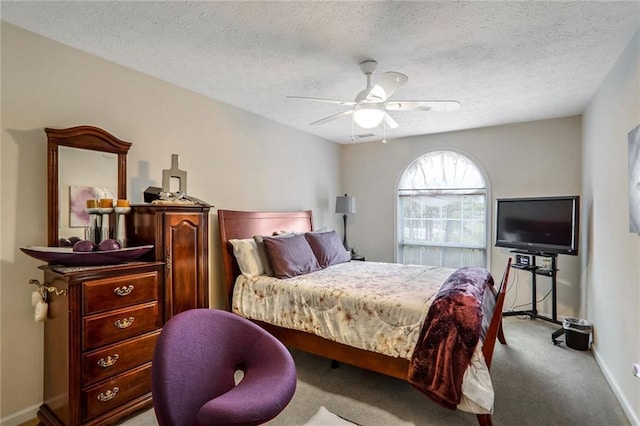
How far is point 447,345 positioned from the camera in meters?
1.97

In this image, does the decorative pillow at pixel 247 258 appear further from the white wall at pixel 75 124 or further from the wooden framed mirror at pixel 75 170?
the wooden framed mirror at pixel 75 170

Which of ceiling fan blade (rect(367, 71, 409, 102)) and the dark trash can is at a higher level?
ceiling fan blade (rect(367, 71, 409, 102))

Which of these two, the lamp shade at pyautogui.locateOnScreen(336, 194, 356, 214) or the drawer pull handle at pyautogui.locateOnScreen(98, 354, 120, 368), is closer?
the drawer pull handle at pyautogui.locateOnScreen(98, 354, 120, 368)

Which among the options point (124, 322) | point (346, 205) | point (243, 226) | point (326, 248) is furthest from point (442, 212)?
point (124, 322)

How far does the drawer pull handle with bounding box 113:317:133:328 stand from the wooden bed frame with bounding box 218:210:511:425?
1.19 meters

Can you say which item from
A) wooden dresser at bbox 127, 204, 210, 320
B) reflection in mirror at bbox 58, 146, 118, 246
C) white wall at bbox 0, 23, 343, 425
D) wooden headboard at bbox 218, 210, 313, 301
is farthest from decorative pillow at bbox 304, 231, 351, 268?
reflection in mirror at bbox 58, 146, 118, 246

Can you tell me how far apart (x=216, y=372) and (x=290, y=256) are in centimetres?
172

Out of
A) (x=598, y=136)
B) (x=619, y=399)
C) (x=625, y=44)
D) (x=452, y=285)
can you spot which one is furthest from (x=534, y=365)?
(x=625, y=44)

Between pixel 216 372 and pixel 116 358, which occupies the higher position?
pixel 216 372

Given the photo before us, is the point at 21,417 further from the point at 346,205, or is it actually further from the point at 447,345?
the point at 346,205

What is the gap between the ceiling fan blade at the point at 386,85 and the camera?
2098 mm

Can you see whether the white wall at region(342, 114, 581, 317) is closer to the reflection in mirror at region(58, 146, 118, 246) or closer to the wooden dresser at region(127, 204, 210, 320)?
the wooden dresser at region(127, 204, 210, 320)

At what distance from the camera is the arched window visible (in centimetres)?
459

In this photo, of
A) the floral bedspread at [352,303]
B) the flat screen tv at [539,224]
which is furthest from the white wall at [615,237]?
the floral bedspread at [352,303]
